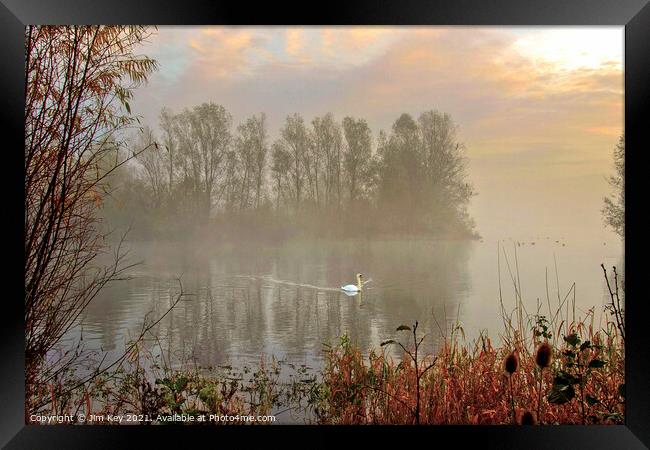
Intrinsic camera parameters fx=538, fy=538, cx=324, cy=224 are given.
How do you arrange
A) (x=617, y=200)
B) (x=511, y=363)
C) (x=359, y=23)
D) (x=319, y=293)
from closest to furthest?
1. (x=359, y=23)
2. (x=511, y=363)
3. (x=617, y=200)
4. (x=319, y=293)

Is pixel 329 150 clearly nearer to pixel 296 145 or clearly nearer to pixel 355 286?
pixel 296 145

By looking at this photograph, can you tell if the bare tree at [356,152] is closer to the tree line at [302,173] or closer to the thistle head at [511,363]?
the tree line at [302,173]

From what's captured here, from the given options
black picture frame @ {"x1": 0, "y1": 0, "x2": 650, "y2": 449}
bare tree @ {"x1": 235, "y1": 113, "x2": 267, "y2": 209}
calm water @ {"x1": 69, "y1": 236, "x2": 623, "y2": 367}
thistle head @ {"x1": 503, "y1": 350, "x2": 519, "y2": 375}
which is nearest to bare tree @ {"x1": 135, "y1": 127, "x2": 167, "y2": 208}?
calm water @ {"x1": 69, "y1": 236, "x2": 623, "y2": 367}

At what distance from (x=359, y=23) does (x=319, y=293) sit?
5.36 feet

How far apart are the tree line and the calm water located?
0.22 m

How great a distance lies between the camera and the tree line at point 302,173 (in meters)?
3.45

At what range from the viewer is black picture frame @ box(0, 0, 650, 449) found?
108 inches

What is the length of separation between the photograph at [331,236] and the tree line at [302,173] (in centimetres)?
2

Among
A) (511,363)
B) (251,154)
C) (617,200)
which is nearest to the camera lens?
(511,363)

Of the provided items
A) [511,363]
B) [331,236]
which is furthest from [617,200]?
[331,236]

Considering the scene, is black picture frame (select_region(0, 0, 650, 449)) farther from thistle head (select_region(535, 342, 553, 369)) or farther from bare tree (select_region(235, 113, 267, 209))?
bare tree (select_region(235, 113, 267, 209))

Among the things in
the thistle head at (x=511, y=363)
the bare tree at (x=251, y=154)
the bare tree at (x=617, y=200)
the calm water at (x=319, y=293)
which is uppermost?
the bare tree at (x=251, y=154)

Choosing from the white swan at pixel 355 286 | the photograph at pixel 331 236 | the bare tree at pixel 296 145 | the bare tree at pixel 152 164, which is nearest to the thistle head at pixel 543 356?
the photograph at pixel 331 236

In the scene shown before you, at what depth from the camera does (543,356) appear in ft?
10.5
